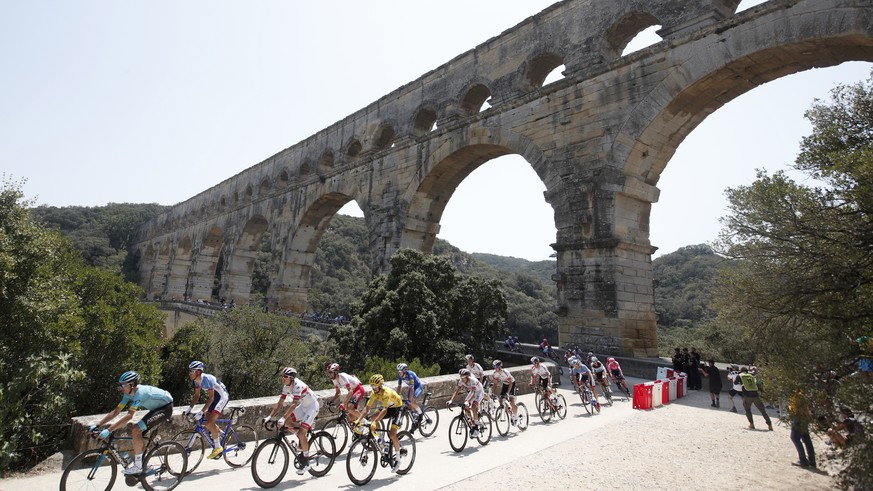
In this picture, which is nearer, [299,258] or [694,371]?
[694,371]

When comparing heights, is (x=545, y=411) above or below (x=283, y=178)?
below

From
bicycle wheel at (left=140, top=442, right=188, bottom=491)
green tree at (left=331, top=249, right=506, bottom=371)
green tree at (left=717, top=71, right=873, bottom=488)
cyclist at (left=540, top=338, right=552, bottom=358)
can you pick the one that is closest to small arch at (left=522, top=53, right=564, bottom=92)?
green tree at (left=331, top=249, right=506, bottom=371)

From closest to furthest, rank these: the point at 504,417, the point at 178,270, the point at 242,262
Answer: the point at 504,417
the point at 242,262
the point at 178,270

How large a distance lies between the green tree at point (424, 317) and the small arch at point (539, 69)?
5688 mm

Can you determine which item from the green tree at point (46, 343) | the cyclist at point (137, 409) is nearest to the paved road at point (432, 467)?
the cyclist at point (137, 409)

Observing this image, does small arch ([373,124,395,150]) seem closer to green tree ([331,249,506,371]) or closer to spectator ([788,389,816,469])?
green tree ([331,249,506,371])

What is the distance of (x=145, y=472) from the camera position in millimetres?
3566

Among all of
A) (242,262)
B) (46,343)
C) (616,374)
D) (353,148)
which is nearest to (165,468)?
(46,343)

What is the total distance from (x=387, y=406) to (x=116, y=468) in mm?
2161

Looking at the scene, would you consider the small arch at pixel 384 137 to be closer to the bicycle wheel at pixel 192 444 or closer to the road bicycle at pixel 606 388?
the road bicycle at pixel 606 388

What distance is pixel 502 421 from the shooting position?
5.91 m

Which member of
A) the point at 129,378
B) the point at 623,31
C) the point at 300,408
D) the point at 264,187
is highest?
the point at 623,31

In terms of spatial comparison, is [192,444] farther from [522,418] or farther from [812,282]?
[812,282]

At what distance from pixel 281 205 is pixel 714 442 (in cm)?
2042
